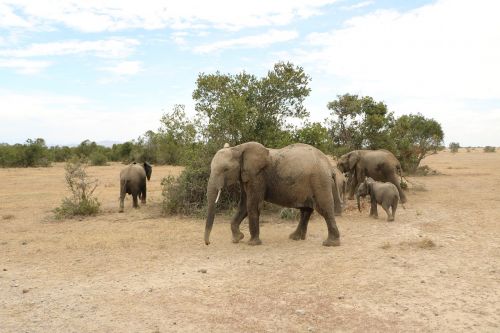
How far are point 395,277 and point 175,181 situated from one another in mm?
8696

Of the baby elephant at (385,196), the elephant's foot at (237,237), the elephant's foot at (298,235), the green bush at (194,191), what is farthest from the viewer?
the green bush at (194,191)

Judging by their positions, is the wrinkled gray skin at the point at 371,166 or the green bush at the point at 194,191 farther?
the wrinkled gray skin at the point at 371,166

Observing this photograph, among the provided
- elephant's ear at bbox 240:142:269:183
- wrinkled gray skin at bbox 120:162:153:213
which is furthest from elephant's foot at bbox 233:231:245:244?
wrinkled gray skin at bbox 120:162:153:213

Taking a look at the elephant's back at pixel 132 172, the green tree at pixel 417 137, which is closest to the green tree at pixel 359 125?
the green tree at pixel 417 137

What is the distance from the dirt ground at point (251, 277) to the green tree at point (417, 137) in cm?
1038

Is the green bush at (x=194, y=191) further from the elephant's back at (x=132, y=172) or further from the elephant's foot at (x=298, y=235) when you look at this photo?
the elephant's foot at (x=298, y=235)

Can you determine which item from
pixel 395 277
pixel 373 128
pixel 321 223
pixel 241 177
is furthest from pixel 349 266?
pixel 373 128

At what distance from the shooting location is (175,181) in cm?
1433

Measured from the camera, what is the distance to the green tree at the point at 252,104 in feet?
46.4

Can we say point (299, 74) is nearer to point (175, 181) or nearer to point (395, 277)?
point (175, 181)

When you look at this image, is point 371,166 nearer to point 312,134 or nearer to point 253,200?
point 312,134

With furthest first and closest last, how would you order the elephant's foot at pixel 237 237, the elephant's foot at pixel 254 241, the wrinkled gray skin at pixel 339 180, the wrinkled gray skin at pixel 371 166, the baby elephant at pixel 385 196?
the wrinkled gray skin at pixel 371 166, the baby elephant at pixel 385 196, the wrinkled gray skin at pixel 339 180, the elephant's foot at pixel 237 237, the elephant's foot at pixel 254 241

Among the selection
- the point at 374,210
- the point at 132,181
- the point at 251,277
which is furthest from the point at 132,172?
the point at 251,277

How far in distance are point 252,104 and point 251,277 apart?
28.1 ft
